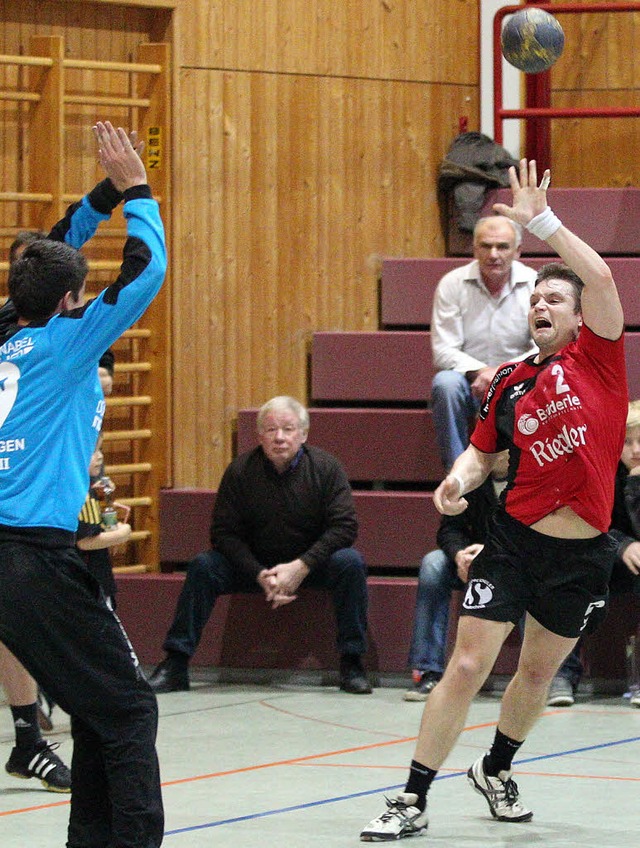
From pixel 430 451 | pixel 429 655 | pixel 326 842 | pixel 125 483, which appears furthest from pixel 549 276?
pixel 125 483

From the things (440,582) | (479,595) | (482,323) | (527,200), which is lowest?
(440,582)

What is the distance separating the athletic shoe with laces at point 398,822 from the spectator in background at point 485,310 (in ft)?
9.18

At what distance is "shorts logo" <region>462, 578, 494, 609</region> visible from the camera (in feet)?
12.6

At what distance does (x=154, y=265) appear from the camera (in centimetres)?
323

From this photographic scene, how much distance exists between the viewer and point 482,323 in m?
6.71

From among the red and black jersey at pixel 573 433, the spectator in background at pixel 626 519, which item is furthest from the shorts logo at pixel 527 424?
the spectator in background at pixel 626 519

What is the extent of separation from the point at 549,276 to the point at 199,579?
8.99 feet

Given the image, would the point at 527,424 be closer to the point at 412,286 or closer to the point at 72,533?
the point at 72,533

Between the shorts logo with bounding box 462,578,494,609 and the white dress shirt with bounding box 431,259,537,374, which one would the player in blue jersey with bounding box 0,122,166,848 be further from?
the white dress shirt with bounding box 431,259,537,374

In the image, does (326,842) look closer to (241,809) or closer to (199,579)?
(241,809)

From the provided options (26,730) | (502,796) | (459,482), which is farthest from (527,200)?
(26,730)

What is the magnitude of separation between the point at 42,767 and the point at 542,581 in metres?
1.63

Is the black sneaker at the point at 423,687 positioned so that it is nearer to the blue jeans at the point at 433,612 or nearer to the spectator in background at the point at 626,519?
the blue jeans at the point at 433,612

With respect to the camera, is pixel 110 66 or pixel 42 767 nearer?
pixel 42 767
